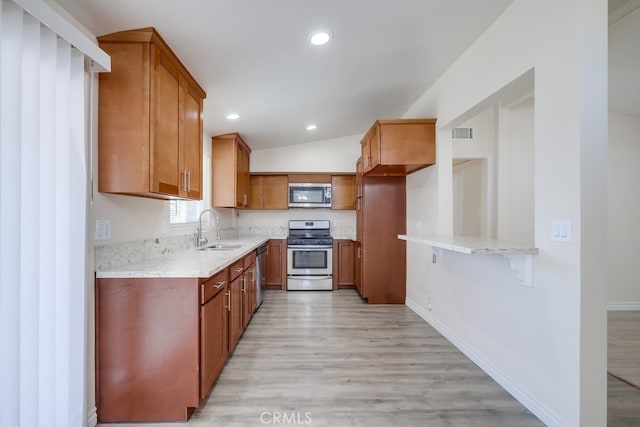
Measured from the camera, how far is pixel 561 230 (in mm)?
1419

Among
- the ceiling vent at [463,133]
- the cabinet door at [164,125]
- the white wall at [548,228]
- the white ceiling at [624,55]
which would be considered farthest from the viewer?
the ceiling vent at [463,133]

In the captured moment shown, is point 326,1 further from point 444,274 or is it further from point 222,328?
point 444,274

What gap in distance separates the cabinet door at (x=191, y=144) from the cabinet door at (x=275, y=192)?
2.46 metres

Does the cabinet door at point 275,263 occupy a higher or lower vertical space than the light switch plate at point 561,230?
lower

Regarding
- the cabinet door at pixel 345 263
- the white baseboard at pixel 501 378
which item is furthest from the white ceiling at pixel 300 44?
the white baseboard at pixel 501 378

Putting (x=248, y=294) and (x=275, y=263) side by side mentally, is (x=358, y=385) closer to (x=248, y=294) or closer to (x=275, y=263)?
(x=248, y=294)

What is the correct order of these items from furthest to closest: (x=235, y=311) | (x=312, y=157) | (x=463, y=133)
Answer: (x=312, y=157) < (x=463, y=133) < (x=235, y=311)

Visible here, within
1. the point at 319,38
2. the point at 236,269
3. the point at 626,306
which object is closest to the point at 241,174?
the point at 236,269

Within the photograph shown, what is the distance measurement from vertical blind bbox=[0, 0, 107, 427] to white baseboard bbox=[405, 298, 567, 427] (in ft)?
8.12

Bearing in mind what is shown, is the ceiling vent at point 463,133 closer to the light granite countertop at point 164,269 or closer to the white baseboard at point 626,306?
the white baseboard at point 626,306

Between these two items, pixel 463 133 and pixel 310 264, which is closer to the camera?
pixel 463 133

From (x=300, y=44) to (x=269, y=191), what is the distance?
308cm

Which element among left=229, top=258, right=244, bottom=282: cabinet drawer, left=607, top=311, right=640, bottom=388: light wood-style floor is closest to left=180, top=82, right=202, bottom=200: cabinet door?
left=229, top=258, right=244, bottom=282: cabinet drawer

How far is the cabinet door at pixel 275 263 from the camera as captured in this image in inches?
177
